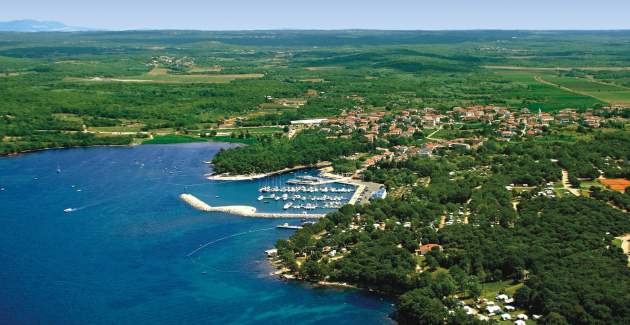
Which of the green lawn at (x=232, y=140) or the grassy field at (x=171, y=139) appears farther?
the grassy field at (x=171, y=139)

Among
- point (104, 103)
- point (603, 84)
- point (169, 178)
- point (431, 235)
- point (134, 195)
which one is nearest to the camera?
point (431, 235)

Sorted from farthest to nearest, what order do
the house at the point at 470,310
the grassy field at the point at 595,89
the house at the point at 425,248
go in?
the grassy field at the point at 595,89 < the house at the point at 425,248 < the house at the point at 470,310

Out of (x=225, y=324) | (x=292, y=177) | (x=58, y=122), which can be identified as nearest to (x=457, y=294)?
(x=225, y=324)

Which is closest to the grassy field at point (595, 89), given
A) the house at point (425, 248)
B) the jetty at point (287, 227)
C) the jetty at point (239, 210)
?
the jetty at point (239, 210)

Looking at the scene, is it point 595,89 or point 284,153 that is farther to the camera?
point 595,89

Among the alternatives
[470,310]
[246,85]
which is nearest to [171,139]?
[246,85]

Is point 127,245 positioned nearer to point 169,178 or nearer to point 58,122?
point 169,178

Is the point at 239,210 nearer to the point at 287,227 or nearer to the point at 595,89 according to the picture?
the point at 287,227

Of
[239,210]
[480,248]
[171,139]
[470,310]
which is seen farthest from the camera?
[171,139]

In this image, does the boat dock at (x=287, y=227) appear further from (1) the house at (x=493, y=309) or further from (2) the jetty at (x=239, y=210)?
(1) the house at (x=493, y=309)
